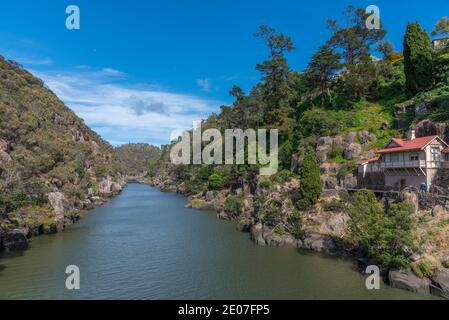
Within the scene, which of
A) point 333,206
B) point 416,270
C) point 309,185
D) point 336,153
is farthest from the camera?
point 336,153

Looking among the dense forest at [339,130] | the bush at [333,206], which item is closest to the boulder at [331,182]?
the dense forest at [339,130]

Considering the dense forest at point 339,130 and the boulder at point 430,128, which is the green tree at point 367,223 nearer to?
the dense forest at point 339,130

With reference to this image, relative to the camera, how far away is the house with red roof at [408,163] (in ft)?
129

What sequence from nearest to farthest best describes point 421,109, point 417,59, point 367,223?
point 367,223 → point 421,109 → point 417,59

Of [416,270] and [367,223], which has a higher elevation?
[367,223]

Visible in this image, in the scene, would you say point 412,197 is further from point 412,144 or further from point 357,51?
point 357,51

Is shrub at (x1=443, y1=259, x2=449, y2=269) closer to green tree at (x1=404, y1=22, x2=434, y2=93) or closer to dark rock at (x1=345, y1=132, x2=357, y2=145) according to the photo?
dark rock at (x1=345, y1=132, x2=357, y2=145)

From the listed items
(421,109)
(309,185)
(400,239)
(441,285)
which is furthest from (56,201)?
(421,109)

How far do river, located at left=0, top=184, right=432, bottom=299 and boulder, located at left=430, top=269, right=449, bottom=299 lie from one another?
1320 millimetres

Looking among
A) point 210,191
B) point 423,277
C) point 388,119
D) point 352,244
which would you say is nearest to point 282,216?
point 352,244

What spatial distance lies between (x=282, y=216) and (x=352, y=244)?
1058 centimetres

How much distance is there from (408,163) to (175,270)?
3137cm

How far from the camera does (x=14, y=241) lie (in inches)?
1652

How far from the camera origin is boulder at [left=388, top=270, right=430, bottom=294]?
89.6 ft
